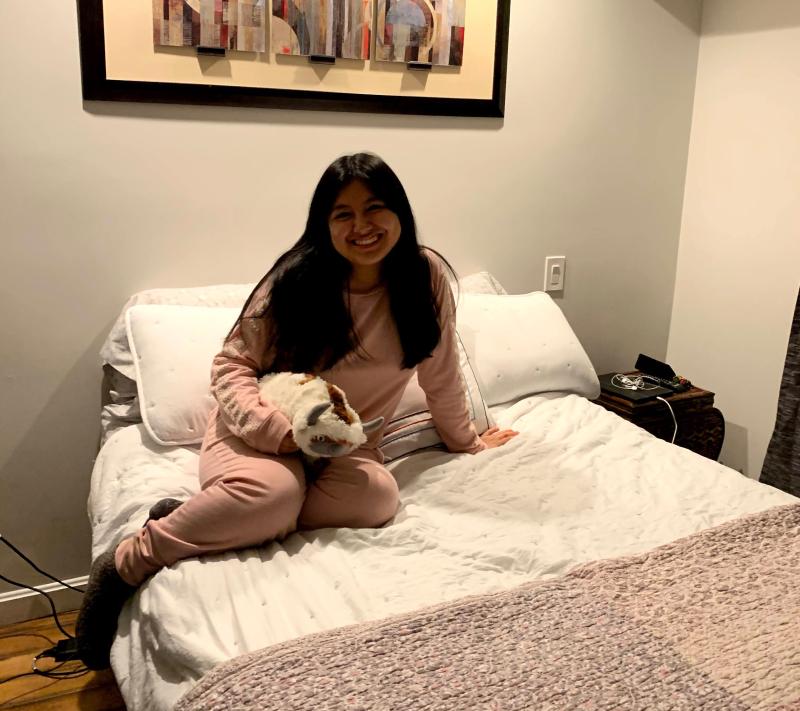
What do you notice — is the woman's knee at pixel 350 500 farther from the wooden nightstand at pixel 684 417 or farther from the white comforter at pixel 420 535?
the wooden nightstand at pixel 684 417

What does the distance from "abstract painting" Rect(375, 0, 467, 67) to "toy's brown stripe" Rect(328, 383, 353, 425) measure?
111 centimetres

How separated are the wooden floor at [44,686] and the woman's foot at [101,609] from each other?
0.47m

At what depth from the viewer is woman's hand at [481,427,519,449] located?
184 centimetres

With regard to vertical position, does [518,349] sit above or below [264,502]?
above

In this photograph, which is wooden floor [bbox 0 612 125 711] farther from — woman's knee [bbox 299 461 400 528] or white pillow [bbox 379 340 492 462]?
white pillow [bbox 379 340 492 462]

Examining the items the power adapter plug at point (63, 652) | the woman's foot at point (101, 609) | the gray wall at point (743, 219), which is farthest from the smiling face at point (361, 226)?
the gray wall at point (743, 219)

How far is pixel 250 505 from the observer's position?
133 cm

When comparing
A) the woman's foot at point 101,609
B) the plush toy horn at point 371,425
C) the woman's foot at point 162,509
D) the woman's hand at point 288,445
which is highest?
the plush toy horn at point 371,425

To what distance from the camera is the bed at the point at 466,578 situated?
99 centimetres

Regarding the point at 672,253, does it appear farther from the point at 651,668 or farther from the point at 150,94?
the point at 651,668

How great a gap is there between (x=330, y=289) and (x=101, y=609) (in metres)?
0.74

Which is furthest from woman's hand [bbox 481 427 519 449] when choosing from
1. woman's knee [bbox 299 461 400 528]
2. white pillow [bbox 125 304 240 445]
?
white pillow [bbox 125 304 240 445]

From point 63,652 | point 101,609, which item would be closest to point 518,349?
point 101,609

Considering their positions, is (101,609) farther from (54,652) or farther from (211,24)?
(211,24)
